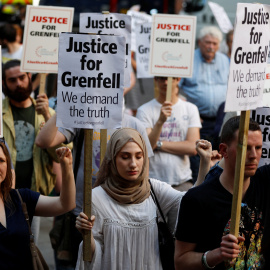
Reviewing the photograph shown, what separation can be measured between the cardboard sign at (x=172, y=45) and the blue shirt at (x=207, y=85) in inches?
75.0

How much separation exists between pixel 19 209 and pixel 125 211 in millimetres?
726

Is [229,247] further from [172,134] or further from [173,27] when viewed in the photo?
[173,27]

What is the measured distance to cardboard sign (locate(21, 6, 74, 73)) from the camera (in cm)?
721

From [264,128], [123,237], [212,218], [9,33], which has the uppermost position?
[9,33]

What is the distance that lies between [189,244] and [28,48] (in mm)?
3745

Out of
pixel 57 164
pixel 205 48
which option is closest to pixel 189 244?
pixel 57 164

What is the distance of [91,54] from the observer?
4922 millimetres

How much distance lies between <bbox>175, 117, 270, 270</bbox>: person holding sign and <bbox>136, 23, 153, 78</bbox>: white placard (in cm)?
453

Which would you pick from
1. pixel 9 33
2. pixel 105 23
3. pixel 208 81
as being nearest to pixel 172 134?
pixel 105 23

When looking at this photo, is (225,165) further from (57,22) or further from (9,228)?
(57,22)

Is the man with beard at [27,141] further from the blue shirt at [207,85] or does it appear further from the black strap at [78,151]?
the blue shirt at [207,85]

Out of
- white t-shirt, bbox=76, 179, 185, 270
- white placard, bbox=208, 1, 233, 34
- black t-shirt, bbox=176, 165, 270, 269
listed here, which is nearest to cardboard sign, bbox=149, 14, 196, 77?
white t-shirt, bbox=76, 179, 185, 270

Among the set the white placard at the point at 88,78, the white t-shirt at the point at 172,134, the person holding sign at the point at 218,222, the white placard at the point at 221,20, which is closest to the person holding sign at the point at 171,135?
the white t-shirt at the point at 172,134

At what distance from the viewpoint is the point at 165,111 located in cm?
700
